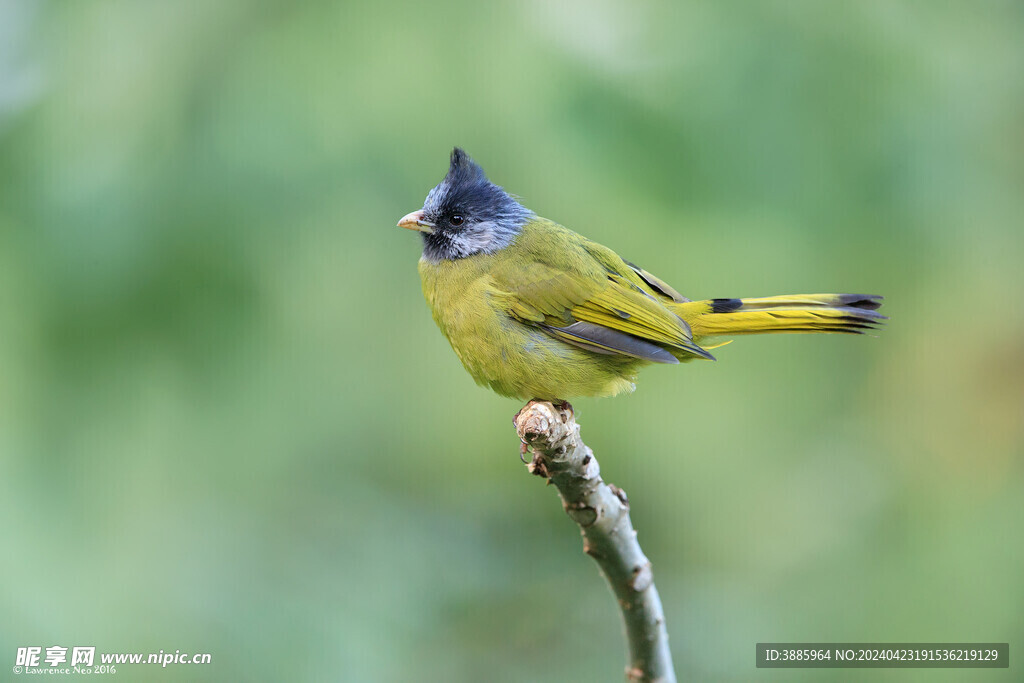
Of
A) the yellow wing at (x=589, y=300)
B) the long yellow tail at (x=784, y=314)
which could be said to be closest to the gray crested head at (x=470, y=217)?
the yellow wing at (x=589, y=300)

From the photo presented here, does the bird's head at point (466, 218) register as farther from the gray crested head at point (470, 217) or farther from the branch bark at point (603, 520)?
the branch bark at point (603, 520)

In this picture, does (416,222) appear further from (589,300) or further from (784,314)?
(784,314)

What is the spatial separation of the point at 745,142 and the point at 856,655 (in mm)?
1756

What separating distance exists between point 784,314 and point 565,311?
0.62 meters

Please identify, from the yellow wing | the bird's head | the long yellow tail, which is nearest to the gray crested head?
the bird's head

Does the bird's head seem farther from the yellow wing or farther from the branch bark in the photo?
the branch bark

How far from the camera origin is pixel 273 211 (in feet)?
8.53

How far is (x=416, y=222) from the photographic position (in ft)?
9.78

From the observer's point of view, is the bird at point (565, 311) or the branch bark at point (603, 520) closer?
the branch bark at point (603, 520)

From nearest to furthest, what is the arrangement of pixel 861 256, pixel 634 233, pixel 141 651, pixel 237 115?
pixel 141 651 < pixel 237 115 < pixel 634 233 < pixel 861 256

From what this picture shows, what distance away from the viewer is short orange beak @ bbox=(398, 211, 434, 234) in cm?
297

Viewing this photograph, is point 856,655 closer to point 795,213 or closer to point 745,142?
point 795,213

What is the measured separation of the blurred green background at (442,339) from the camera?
251 cm

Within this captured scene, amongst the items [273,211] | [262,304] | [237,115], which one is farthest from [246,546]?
[237,115]
